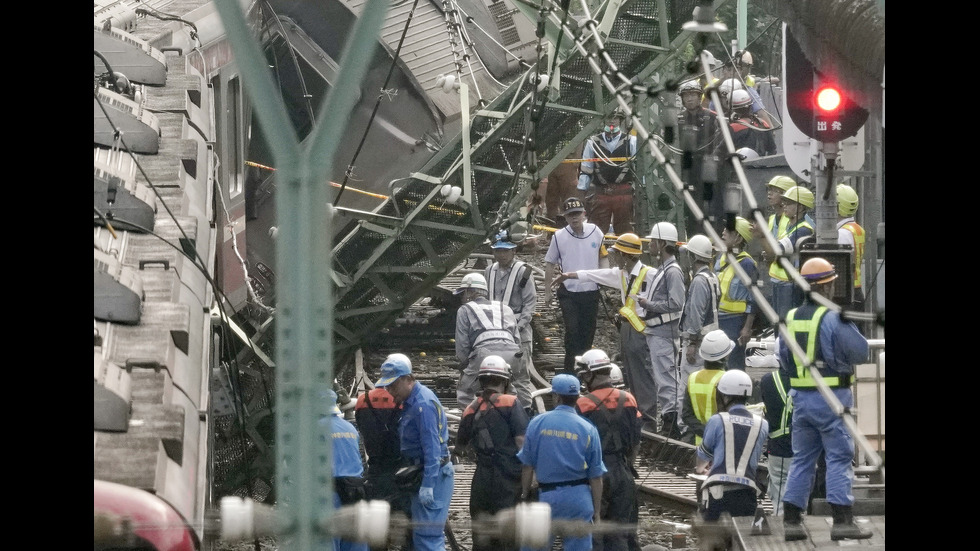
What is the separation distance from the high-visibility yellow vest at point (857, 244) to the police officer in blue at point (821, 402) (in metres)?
2.97

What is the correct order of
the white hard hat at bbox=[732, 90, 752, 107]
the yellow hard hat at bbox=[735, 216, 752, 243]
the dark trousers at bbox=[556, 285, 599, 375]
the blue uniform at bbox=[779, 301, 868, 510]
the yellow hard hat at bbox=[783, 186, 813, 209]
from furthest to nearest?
the white hard hat at bbox=[732, 90, 752, 107] < the dark trousers at bbox=[556, 285, 599, 375] < the yellow hard hat at bbox=[735, 216, 752, 243] < the yellow hard hat at bbox=[783, 186, 813, 209] < the blue uniform at bbox=[779, 301, 868, 510]

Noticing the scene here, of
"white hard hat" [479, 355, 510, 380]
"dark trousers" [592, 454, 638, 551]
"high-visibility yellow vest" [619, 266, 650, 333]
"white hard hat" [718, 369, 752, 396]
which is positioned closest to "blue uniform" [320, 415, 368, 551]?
"white hard hat" [479, 355, 510, 380]

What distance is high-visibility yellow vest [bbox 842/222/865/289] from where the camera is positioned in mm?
13172

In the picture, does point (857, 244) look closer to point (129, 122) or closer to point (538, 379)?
point (538, 379)

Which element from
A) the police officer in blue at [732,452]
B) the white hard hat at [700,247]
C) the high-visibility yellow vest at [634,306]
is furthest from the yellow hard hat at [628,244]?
the police officer in blue at [732,452]

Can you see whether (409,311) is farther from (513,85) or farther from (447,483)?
(447,483)

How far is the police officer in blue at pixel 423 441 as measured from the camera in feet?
36.5

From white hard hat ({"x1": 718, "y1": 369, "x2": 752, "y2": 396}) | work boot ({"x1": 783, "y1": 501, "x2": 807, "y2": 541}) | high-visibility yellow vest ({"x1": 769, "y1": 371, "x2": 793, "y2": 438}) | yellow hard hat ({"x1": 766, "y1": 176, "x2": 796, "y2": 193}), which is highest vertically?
yellow hard hat ({"x1": 766, "y1": 176, "x2": 796, "y2": 193})

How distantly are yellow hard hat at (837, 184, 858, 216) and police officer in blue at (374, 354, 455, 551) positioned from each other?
445 centimetres

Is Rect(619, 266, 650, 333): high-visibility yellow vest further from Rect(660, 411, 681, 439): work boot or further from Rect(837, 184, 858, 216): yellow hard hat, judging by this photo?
Rect(837, 184, 858, 216): yellow hard hat

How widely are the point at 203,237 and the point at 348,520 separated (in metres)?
6.17

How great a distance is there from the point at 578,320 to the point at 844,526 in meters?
5.89

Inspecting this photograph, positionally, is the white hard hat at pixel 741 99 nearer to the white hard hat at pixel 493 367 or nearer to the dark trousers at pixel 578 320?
the dark trousers at pixel 578 320
